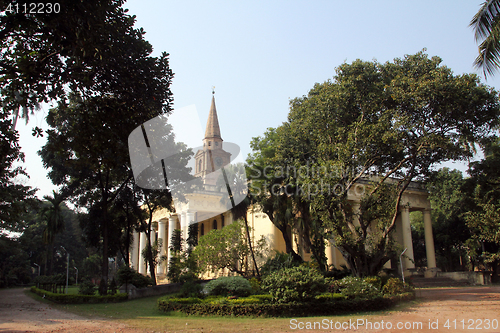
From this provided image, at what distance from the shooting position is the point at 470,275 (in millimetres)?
28406

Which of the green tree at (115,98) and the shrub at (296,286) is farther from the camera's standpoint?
the shrub at (296,286)

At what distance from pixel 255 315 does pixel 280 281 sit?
4.51ft

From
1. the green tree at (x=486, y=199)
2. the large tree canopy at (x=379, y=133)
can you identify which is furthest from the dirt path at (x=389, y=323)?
the green tree at (x=486, y=199)

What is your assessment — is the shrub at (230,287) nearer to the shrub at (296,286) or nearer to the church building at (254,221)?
the shrub at (296,286)

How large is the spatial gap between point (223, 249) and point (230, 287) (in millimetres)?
10752

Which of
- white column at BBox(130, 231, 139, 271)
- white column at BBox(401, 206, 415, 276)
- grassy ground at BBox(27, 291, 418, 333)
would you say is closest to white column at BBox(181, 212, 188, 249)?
white column at BBox(130, 231, 139, 271)

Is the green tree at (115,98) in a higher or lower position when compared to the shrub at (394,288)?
higher

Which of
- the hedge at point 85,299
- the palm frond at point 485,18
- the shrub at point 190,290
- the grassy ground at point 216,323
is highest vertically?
the palm frond at point 485,18

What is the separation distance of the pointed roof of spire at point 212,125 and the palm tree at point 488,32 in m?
49.5

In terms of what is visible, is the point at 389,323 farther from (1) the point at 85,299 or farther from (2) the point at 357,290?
(1) the point at 85,299

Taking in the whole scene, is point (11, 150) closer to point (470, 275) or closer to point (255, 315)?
point (255, 315)

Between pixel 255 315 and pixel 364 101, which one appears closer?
pixel 255 315

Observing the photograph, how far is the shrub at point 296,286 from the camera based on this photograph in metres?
12.1

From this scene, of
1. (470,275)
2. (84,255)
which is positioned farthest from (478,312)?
(84,255)
